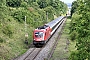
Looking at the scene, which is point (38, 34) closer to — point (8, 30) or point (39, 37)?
point (39, 37)

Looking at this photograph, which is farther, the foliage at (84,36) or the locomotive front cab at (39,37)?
the locomotive front cab at (39,37)

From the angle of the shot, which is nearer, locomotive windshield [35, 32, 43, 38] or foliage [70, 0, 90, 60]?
foliage [70, 0, 90, 60]

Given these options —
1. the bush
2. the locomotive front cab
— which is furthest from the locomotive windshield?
the bush

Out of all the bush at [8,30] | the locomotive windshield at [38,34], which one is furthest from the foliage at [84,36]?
the bush at [8,30]

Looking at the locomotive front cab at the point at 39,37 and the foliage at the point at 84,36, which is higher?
the foliage at the point at 84,36

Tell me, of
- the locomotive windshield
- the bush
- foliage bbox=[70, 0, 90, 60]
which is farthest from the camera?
the bush

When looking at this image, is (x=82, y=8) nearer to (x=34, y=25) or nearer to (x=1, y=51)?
(x=1, y=51)

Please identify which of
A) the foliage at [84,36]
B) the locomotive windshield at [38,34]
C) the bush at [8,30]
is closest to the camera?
the foliage at [84,36]

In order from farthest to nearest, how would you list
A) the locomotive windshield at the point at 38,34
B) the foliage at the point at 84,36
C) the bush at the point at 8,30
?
the bush at the point at 8,30, the locomotive windshield at the point at 38,34, the foliage at the point at 84,36

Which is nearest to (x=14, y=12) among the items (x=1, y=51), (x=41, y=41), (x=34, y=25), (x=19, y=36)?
(x=34, y=25)

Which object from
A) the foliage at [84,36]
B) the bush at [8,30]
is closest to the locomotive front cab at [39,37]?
the bush at [8,30]

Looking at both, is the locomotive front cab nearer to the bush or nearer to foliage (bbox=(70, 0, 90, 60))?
the bush

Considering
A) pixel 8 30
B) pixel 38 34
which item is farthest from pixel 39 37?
pixel 8 30

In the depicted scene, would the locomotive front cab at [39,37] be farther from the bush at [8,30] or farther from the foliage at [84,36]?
the foliage at [84,36]
